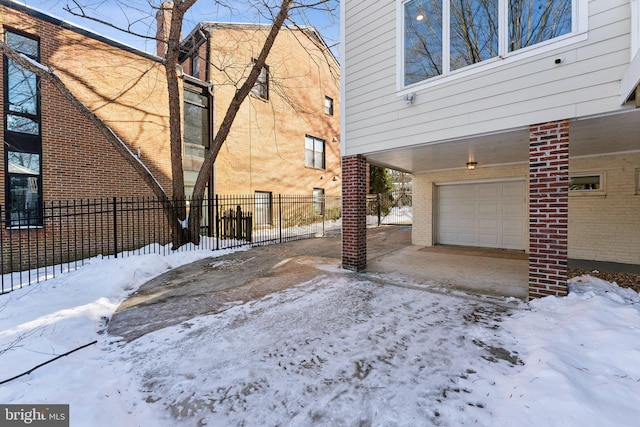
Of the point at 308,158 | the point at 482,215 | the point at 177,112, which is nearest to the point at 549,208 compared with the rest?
the point at 482,215

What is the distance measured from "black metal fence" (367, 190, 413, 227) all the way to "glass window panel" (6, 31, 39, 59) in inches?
586

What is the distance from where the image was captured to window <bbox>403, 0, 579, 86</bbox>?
418 cm

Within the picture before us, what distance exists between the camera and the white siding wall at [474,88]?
144 inches

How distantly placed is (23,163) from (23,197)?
87cm

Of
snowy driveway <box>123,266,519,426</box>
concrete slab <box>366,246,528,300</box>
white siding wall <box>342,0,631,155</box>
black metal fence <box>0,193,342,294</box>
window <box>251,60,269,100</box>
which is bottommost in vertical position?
snowy driveway <box>123,266,519,426</box>

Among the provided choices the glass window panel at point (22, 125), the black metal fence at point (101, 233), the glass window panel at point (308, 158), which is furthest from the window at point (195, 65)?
the glass window panel at point (22, 125)

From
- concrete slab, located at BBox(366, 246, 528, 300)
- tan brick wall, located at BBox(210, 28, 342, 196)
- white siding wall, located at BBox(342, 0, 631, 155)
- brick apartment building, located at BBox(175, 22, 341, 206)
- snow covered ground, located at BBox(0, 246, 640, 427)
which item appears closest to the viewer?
snow covered ground, located at BBox(0, 246, 640, 427)

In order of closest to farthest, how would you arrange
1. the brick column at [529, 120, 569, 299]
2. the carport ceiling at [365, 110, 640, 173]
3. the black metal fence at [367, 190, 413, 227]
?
1. the brick column at [529, 120, 569, 299]
2. the carport ceiling at [365, 110, 640, 173]
3. the black metal fence at [367, 190, 413, 227]

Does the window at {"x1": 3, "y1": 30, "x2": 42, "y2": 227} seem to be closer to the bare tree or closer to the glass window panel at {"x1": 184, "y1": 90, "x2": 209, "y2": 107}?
the bare tree

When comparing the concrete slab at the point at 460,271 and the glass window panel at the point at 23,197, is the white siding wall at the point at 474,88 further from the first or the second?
the glass window panel at the point at 23,197

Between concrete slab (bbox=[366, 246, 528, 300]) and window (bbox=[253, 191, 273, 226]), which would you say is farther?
window (bbox=[253, 191, 273, 226])

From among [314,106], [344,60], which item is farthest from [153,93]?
[314,106]

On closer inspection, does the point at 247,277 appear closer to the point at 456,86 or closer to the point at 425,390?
the point at 425,390

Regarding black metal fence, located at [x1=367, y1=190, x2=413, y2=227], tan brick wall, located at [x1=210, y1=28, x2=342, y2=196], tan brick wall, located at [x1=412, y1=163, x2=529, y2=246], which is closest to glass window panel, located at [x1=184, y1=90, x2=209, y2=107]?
tan brick wall, located at [x1=210, y1=28, x2=342, y2=196]
